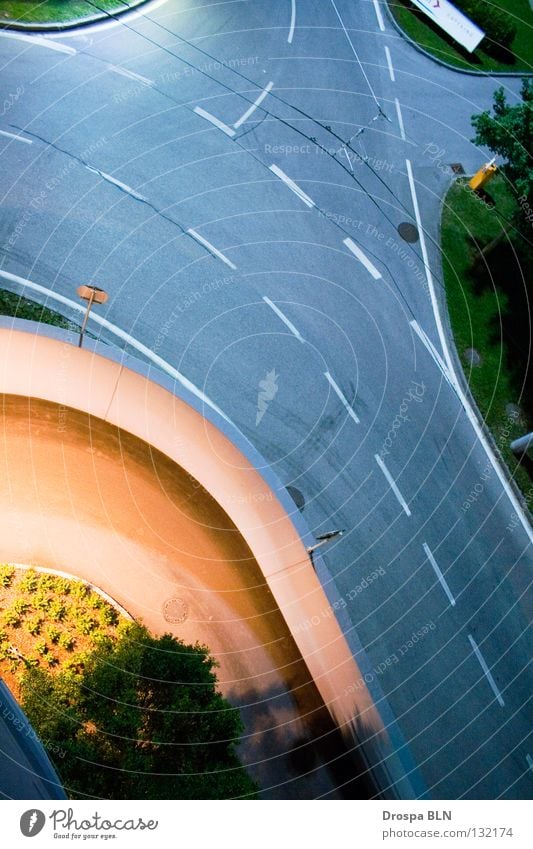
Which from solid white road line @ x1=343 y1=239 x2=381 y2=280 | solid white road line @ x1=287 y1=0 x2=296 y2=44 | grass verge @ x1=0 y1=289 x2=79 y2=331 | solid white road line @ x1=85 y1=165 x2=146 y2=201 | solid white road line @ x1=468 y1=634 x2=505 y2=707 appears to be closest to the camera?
solid white road line @ x1=468 y1=634 x2=505 y2=707

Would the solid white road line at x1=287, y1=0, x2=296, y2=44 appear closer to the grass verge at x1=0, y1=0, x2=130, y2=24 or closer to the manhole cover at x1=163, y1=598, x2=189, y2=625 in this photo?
the grass verge at x1=0, y1=0, x2=130, y2=24

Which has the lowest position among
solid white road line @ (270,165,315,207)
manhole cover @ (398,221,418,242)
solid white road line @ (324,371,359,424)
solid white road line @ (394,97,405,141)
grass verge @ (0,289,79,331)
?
solid white road line @ (324,371,359,424)

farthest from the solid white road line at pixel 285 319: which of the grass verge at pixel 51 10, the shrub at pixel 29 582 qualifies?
the grass verge at pixel 51 10

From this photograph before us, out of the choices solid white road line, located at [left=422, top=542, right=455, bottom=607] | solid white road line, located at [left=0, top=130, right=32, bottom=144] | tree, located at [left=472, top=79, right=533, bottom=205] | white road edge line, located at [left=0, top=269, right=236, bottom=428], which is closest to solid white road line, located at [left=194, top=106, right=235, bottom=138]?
solid white road line, located at [left=0, top=130, right=32, bottom=144]
